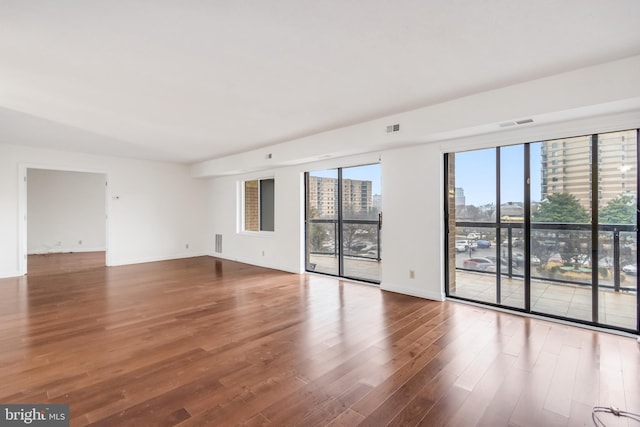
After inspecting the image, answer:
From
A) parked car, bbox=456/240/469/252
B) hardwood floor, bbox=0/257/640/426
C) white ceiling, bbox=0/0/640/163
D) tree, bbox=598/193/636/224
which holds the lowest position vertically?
hardwood floor, bbox=0/257/640/426

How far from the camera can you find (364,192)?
545cm

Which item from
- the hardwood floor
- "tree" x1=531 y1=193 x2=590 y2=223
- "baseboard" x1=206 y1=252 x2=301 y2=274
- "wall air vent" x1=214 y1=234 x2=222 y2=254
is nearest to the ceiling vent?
"tree" x1=531 y1=193 x2=590 y2=223

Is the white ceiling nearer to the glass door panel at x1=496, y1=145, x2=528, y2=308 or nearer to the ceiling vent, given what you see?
the ceiling vent

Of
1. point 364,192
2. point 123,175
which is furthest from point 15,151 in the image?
point 364,192

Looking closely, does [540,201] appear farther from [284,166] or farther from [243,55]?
[284,166]

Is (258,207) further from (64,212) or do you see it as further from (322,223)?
(64,212)

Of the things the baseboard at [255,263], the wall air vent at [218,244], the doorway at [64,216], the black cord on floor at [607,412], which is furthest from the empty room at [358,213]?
the doorway at [64,216]

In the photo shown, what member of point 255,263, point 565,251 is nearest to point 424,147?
point 565,251

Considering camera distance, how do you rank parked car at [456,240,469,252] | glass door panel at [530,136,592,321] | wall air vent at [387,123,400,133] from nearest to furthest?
glass door panel at [530,136,592,321], wall air vent at [387,123,400,133], parked car at [456,240,469,252]

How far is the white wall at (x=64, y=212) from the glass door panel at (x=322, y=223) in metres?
7.72

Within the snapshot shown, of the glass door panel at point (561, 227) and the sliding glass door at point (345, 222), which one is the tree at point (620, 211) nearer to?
the glass door panel at point (561, 227)

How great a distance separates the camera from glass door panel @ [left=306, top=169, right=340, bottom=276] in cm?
581

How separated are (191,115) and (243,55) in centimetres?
192

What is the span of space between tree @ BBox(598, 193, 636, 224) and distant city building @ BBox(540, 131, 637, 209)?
5 cm
